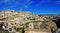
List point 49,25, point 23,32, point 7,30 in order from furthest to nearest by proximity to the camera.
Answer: point 49,25, point 23,32, point 7,30

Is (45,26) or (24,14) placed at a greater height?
(24,14)

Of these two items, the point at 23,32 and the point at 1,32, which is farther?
the point at 23,32

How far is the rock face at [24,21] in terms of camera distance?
5.73 metres

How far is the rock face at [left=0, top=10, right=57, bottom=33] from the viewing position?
573cm

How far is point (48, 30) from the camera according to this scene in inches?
238

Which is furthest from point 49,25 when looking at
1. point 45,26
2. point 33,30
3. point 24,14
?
point 24,14

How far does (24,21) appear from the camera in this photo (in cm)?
603

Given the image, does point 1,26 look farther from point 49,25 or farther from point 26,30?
point 49,25

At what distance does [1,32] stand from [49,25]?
6.18 feet

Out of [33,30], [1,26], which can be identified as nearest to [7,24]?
[1,26]

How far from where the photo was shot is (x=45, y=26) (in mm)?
6129

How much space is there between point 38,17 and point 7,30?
5.49ft

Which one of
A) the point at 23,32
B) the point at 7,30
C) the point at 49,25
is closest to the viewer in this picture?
the point at 7,30

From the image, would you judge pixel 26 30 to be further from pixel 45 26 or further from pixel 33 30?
pixel 45 26
